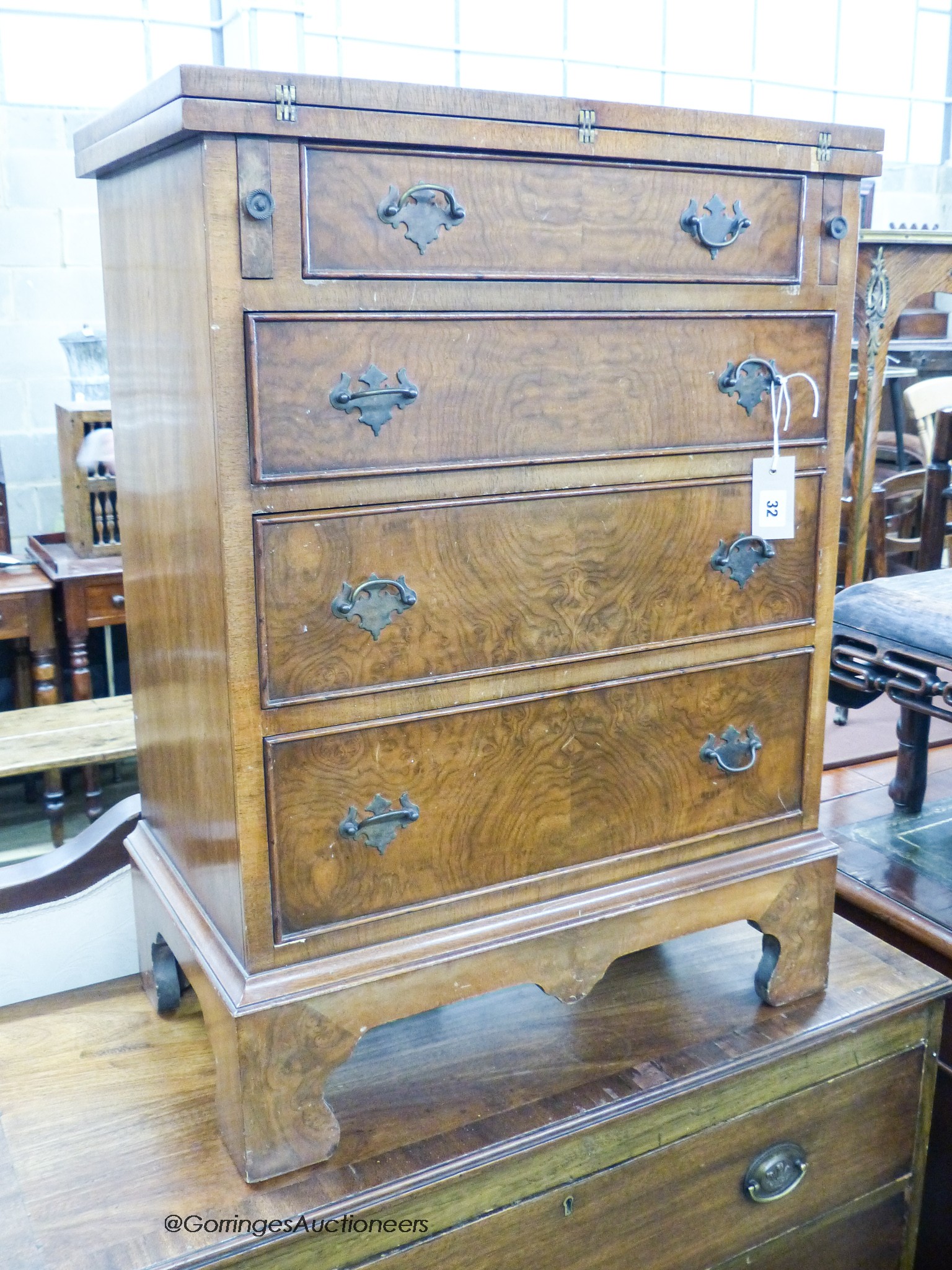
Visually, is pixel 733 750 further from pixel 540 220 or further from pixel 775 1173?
pixel 540 220

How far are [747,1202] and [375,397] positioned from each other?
1038 millimetres

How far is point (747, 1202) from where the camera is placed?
1.38m

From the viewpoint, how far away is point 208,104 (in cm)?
93

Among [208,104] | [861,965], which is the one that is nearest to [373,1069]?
[861,965]

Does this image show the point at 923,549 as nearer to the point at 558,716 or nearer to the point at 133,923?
the point at 558,716

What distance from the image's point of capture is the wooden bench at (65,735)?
7.94 ft

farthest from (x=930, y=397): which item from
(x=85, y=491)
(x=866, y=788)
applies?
(x=85, y=491)

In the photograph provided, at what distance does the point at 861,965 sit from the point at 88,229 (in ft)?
12.0

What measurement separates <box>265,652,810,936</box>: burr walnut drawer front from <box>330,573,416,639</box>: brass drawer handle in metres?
0.10

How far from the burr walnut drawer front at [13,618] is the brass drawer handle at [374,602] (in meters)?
2.53

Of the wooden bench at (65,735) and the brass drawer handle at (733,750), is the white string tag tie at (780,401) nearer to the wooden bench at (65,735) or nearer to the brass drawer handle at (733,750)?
the brass drawer handle at (733,750)

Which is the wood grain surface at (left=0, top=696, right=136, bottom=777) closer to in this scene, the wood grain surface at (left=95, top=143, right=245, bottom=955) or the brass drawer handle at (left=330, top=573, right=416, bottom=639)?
the wood grain surface at (left=95, top=143, right=245, bottom=955)

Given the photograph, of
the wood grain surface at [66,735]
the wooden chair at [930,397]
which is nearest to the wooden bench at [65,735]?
the wood grain surface at [66,735]

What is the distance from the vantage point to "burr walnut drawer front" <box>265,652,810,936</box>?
1116 millimetres
